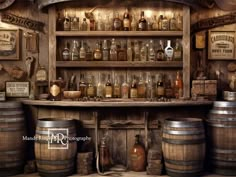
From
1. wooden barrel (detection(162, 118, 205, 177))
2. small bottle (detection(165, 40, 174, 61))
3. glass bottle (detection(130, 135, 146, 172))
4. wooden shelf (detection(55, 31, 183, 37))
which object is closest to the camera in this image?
wooden barrel (detection(162, 118, 205, 177))

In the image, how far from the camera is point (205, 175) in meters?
3.82

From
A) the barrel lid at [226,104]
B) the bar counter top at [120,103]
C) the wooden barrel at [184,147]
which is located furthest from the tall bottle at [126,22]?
the barrel lid at [226,104]

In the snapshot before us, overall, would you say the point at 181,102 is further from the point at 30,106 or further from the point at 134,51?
the point at 30,106

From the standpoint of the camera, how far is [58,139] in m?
3.64

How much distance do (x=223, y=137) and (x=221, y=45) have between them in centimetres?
124

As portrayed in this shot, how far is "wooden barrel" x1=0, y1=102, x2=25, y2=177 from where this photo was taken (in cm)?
383

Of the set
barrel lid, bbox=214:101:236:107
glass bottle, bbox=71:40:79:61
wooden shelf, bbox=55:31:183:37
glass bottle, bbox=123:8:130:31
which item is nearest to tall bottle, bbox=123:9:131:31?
glass bottle, bbox=123:8:130:31

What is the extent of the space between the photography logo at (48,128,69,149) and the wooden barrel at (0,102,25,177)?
1.62ft

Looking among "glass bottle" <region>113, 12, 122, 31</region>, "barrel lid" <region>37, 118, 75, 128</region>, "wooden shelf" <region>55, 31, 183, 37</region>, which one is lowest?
"barrel lid" <region>37, 118, 75, 128</region>

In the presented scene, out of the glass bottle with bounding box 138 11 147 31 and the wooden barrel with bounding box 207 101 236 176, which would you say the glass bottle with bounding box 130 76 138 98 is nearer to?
the glass bottle with bounding box 138 11 147 31

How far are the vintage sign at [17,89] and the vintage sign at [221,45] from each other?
2.37m

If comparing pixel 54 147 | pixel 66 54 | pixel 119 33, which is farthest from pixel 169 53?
pixel 54 147

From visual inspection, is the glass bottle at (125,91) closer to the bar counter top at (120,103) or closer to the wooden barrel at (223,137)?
the bar counter top at (120,103)

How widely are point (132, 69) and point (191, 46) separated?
0.81 m
